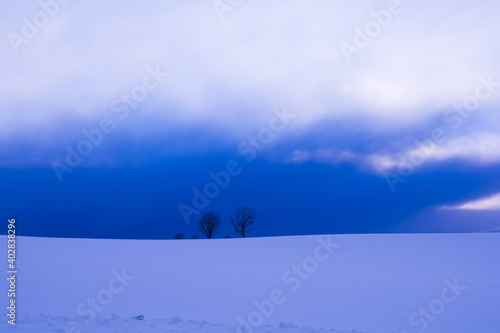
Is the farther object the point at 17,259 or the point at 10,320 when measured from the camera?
the point at 17,259

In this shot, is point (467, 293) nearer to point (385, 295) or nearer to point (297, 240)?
point (385, 295)

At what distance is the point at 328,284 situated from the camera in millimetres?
14281

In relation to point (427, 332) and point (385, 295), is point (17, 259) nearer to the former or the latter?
point (385, 295)

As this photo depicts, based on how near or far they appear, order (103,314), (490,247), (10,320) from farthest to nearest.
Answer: (490,247) → (103,314) → (10,320)

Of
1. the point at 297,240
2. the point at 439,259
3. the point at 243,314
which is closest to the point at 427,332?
the point at 243,314

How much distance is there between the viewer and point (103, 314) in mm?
10164

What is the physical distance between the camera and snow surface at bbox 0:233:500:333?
982 cm

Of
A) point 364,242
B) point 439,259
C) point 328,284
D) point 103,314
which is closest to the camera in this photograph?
point 103,314

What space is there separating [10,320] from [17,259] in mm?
9670

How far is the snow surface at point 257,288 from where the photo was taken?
9820 millimetres

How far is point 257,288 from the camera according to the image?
13570 mm

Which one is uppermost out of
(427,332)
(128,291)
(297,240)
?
(297,240)

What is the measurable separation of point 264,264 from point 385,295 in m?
6.36

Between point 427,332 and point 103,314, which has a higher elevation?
point 103,314
